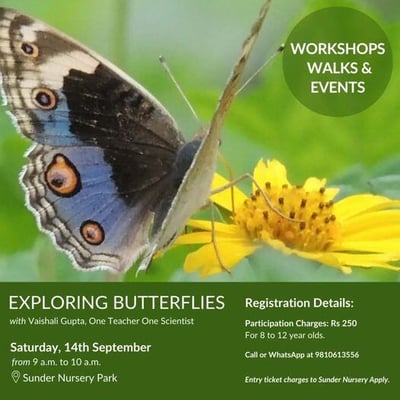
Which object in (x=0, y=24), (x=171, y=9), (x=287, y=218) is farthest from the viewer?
(x=171, y=9)

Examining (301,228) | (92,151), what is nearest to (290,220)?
(301,228)

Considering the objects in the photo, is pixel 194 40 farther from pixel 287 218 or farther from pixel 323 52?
pixel 287 218

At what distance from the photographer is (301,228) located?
2.23 metres

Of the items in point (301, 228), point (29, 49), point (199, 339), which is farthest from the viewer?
point (199, 339)

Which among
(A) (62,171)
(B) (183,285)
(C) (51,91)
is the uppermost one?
(C) (51,91)

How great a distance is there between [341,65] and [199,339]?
2.20 ft

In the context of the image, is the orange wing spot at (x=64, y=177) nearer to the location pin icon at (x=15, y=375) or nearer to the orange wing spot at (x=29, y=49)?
the orange wing spot at (x=29, y=49)

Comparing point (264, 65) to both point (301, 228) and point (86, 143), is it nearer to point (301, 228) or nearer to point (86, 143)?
point (301, 228)

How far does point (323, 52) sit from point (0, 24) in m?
0.73

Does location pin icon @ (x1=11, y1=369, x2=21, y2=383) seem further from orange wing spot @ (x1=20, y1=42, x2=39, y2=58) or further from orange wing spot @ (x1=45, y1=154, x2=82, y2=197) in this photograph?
orange wing spot @ (x1=20, y1=42, x2=39, y2=58)

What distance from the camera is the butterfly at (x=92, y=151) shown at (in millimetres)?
2062

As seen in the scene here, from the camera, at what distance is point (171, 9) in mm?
2393

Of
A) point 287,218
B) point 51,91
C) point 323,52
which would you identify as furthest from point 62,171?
point 323,52

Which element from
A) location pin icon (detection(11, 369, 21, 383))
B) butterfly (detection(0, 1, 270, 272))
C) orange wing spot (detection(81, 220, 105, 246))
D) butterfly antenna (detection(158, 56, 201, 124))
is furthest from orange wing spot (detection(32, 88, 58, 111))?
location pin icon (detection(11, 369, 21, 383))
